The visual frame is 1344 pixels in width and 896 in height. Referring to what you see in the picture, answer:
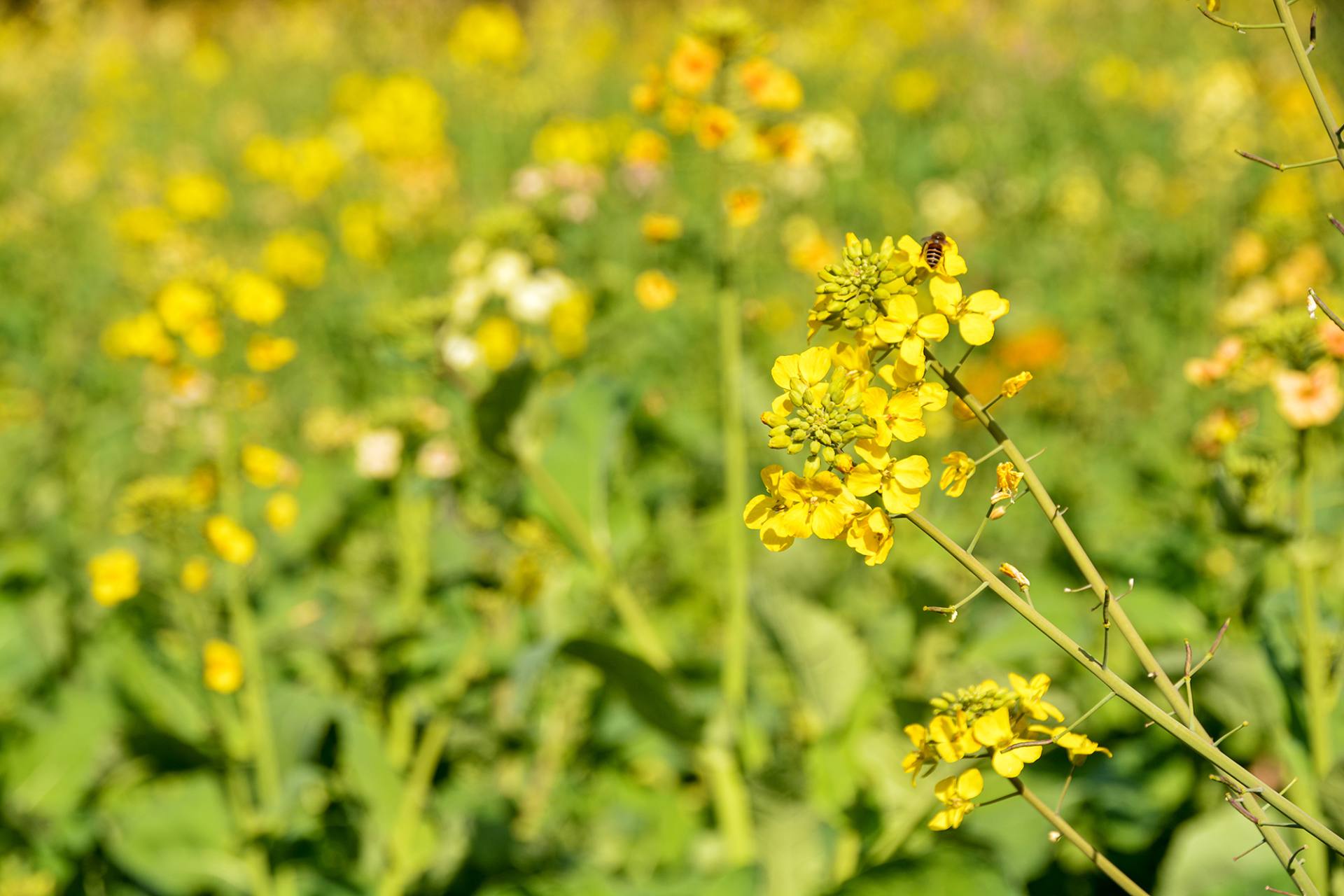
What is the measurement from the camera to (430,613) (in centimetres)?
261

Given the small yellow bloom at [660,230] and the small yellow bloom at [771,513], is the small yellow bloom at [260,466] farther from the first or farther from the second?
the small yellow bloom at [771,513]

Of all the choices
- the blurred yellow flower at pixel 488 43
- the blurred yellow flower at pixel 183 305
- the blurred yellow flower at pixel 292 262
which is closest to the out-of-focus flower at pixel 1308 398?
the blurred yellow flower at pixel 183 305

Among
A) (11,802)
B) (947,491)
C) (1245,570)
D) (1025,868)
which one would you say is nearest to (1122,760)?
(1025,868)

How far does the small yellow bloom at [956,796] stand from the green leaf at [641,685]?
2.82 ft

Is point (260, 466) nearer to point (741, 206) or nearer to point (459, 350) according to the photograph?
point (459, 350)

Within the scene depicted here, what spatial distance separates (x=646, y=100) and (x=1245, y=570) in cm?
139

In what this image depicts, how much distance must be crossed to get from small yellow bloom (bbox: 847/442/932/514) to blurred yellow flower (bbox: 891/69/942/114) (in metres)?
6.03

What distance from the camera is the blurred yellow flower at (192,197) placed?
17.8ft

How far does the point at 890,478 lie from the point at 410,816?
1.47 meters

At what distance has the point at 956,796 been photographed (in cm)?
95

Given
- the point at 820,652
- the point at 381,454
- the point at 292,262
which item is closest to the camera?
the point at 820,652

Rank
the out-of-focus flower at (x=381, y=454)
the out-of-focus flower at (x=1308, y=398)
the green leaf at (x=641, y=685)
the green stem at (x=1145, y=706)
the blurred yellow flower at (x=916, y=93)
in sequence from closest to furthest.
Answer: the green stem at (x=1145, y=706), the out-of-focus flower at (x=1308, y=398), the green leaf at (x=641, y=685), the out-of-focus flower at (x=381, y=454), the blurred yellow flower at (x=916, y=93)

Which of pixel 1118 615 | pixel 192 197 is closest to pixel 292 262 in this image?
pixel 192 197

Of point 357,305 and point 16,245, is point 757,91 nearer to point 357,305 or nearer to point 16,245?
point 357,305
